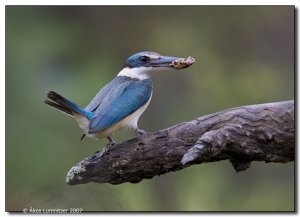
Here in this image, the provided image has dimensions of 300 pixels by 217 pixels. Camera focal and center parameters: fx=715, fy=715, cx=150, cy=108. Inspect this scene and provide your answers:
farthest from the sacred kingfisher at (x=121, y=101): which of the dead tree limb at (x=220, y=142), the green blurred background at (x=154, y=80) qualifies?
the green blurred background at (x=154, y=80)

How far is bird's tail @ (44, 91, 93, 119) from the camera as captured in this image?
12.0 feet

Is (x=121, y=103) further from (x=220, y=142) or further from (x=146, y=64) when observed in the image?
(x=220, y=142)

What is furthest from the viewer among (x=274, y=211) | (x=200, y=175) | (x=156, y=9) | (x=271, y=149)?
(x=200, y=175)

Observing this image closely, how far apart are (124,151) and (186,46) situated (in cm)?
125

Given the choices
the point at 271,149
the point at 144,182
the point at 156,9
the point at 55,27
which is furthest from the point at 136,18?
the point at 271,149

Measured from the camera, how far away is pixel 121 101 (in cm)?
383

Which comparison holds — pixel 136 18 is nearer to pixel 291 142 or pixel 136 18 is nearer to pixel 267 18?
pixel 267 18

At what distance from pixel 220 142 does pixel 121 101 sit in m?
0.60

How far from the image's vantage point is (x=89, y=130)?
3.71 meters

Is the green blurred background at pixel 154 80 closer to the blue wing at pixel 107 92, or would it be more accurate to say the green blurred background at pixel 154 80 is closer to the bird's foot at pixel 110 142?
the bird's foot at pixel 110 142

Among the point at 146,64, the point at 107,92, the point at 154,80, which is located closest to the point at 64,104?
the point at 107,92

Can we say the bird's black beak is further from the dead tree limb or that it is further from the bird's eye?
the dead tree limb

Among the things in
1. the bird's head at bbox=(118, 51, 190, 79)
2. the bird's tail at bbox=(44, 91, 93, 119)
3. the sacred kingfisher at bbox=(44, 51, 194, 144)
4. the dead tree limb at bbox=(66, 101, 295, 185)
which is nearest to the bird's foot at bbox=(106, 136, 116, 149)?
the sacred kingfisher at bbox=(44, 51, 194, 144)

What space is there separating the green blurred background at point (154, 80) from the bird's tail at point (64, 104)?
0.42 metres
